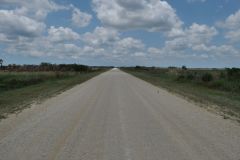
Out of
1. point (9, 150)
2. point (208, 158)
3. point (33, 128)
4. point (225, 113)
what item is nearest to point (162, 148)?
point (208, 158)

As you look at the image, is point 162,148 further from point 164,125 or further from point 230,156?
point 164,125

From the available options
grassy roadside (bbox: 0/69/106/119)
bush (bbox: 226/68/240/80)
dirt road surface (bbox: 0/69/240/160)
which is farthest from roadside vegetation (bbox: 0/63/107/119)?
bush (bbox: 226/68/240/80)

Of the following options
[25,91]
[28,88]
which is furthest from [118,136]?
[28,88]

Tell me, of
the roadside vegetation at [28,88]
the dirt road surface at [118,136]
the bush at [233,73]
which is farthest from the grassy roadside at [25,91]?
the bush at [233,73]

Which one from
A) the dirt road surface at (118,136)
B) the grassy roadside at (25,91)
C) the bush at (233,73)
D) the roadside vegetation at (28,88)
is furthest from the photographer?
the bush at (233,73)

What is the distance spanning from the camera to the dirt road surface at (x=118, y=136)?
6077mm

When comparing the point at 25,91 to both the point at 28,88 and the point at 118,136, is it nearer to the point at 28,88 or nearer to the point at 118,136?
the point at 28,88

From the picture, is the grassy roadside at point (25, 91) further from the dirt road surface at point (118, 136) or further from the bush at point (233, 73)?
the bush at point (233, 73)

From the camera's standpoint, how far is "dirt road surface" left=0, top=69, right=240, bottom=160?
6.08m

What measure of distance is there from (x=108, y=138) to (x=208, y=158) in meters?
2.54

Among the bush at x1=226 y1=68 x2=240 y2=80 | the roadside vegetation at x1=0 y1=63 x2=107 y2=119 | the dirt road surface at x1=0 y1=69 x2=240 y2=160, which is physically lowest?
the roadside vegetation at x1=0 y1=63 x2=107 y2=119

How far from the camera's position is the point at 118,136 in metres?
7.71

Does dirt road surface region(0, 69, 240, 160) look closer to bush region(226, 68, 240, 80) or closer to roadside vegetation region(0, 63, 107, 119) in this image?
roadside vegetation region(0, 63, 107, 119)

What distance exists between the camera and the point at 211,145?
6809mm
